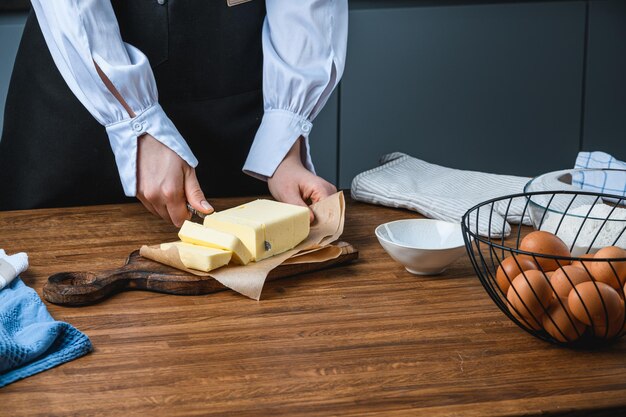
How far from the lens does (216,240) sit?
40.5 inches

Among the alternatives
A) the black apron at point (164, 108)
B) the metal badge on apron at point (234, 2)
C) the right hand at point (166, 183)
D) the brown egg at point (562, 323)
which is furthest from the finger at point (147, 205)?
the brown egg at point (562, 323)

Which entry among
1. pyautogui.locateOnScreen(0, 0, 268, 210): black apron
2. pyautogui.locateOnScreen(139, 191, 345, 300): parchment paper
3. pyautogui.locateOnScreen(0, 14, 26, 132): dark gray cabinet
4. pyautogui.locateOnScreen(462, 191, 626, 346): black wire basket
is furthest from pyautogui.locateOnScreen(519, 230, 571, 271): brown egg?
pyautogui.locateOnScreen(0, 14, 26, 132): dark gray cabinet

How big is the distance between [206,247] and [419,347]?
13.3 inches

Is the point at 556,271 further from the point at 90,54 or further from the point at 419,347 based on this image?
the point at 90,54

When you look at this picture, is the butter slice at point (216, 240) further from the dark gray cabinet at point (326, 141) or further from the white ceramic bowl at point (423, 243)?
the dark gray cabinet at point (326, 141)

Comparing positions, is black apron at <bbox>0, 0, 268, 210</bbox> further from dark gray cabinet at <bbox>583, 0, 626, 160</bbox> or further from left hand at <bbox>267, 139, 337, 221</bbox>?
dark gray cabinet at <bbox>583, 0, 626, 160</bbox>

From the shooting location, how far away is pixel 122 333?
0.87 metres

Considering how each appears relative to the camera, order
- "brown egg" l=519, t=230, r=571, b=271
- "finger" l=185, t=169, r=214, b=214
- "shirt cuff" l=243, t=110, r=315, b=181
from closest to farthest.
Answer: "brown egg" l=519, t=230, r=571, b=271 < "finger" l=185, t=169, r=214, b=214 < "shirt cuff" l=243, t=110, r=315, b=181

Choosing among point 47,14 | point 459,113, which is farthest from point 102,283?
point 459,113

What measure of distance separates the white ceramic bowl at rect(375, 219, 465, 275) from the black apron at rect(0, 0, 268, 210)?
1.75 feet

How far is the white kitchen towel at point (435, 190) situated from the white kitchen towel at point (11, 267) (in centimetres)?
58

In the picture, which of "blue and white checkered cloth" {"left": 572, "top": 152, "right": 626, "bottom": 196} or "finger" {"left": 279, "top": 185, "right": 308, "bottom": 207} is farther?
"finger" {"left": 279, "top": 185, "right": 308, "bottom": 207}

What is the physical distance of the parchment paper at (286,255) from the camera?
0.99 m

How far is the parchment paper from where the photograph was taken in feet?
3.25
